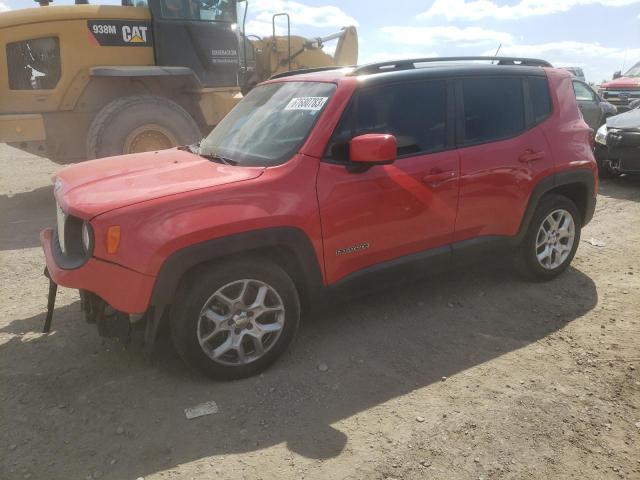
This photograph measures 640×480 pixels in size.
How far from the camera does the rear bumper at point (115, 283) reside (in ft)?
8.77

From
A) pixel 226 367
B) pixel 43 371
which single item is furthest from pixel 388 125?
pixel 43 371

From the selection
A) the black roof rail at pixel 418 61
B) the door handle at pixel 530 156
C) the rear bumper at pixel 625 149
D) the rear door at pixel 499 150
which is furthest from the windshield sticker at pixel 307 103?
the rear bumper at pixel 625 149

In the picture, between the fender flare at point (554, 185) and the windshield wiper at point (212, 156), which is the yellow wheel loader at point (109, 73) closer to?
the windshield wiper at point (212, 156)

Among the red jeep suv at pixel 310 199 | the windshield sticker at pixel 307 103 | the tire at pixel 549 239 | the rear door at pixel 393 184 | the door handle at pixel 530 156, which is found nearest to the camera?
the red jeep suv at pixel 310 199

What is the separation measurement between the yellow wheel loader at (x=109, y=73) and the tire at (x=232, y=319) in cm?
477

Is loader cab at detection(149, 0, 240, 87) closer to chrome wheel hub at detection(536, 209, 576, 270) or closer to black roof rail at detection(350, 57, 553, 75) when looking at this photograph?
black roof rail at detection(350, 57, 553, 75)

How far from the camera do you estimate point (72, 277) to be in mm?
2768

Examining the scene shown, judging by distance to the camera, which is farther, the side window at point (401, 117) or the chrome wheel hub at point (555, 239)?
the chrome wheel hub at point (555, 239)

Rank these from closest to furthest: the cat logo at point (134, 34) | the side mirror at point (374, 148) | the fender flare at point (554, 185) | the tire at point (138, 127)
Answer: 1. the side mirror at point (374, 148)
2. the fender flare at point (554, 185)
3. the tire at point (138, 127)
4. the cat logo at point (134, 34)

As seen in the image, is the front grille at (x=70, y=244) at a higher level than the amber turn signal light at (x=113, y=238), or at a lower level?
lower

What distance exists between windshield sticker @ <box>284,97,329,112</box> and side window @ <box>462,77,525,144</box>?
3.68ft

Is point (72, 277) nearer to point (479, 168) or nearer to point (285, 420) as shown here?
point (285, 420)

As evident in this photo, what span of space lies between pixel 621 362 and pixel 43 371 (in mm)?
3600

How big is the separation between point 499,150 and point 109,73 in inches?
217
